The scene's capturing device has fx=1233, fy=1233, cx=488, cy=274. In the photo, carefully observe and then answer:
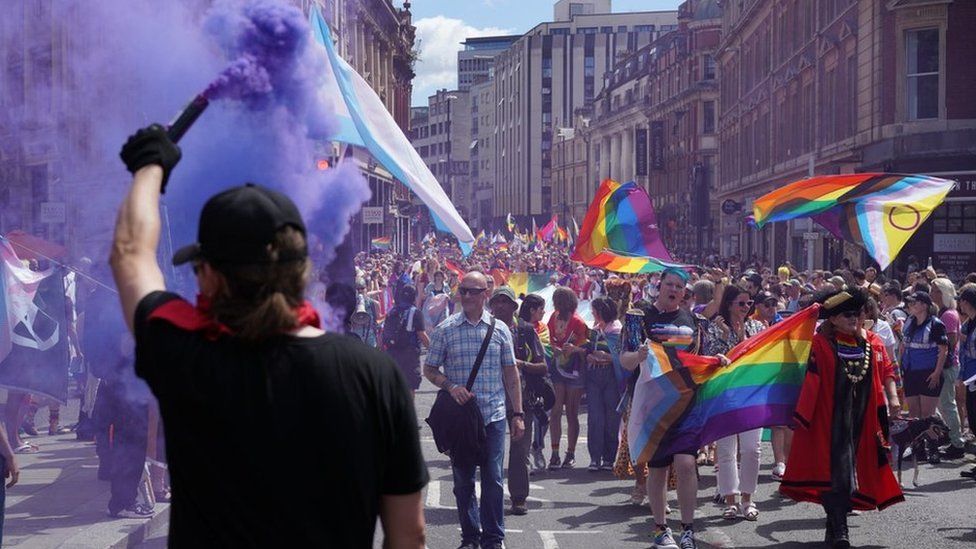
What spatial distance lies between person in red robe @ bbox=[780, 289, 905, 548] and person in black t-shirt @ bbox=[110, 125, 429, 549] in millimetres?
5817

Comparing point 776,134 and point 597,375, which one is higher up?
point 776,134

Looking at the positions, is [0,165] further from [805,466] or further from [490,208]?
[490,208]

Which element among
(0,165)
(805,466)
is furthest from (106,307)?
(805,466)

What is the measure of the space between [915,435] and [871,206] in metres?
3.71

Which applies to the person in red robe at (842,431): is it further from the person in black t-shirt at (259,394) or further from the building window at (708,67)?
the building window at (708,67)

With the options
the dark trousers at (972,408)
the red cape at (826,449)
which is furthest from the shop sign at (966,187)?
the red cape at (826,449)

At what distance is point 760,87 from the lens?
152 feet

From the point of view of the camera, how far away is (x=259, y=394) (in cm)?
237

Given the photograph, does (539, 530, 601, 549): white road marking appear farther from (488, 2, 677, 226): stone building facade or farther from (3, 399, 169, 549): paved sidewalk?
(488, 2, 677, 226): stone building facade

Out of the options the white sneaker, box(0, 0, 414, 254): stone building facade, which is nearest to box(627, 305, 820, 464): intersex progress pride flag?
the white sneaker

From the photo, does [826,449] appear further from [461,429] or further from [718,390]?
[461,429]

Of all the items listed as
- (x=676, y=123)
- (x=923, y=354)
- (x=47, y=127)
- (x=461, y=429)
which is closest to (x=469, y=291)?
(x=461, y=429)

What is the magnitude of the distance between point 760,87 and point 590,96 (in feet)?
268

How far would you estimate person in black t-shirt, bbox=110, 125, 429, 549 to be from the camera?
7.75 feet
